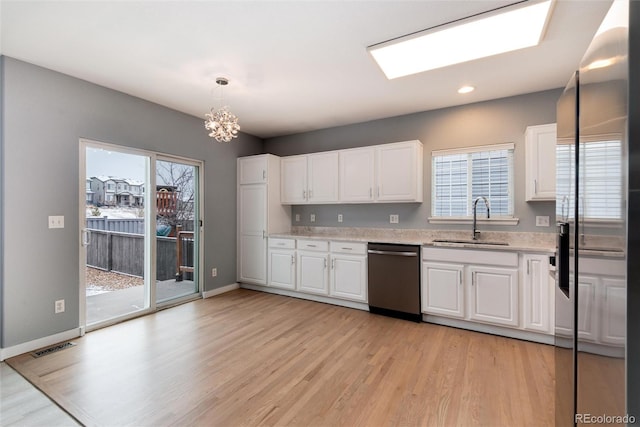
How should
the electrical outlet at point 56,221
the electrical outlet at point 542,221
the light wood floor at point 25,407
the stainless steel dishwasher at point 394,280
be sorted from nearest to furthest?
the light wood floor at point 25,407, the electrical outlet at point 56,221, the electrical outlet at point 542,221, the stainless steel dishwasher at point 394,280

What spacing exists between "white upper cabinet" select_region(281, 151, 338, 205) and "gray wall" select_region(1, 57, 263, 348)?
6.89ft

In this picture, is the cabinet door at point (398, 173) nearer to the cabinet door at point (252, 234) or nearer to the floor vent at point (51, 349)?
the cabinet door at point (252, 234)

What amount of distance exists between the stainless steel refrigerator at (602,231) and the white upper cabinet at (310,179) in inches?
128

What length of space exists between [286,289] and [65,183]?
2.91 m

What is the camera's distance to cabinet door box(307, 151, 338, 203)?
4.38 m

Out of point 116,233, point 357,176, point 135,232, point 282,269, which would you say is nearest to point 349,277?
point 282,269

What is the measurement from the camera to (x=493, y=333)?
3100 mm

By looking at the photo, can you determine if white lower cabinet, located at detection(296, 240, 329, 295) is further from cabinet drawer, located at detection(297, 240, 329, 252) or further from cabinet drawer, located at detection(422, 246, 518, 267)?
cabinet drawer, located at detection(422, 246, 518, 267)

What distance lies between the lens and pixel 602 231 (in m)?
0.84

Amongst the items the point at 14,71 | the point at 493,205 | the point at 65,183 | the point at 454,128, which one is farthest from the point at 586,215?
the point at 14,71

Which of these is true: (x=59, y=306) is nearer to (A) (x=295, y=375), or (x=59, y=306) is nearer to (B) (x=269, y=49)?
(A) (x=295, y=375)

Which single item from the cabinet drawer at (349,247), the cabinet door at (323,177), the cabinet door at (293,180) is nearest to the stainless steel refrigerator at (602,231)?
the cabinet drawer at (349,247)

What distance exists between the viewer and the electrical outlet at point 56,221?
2797 mm

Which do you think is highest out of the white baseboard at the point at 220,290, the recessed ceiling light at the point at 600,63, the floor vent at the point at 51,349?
the recessed ceiling light at the point at 600,63
